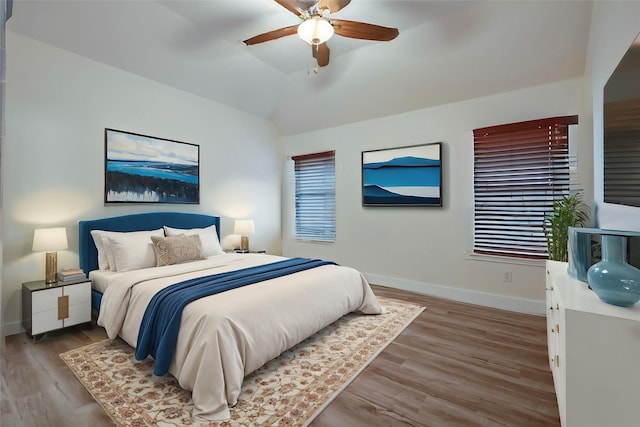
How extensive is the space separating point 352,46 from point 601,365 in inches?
147

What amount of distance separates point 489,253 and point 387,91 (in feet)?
8.04

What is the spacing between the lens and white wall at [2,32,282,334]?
9.24 ft

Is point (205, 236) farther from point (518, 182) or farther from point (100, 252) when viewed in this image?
point (518, 182)

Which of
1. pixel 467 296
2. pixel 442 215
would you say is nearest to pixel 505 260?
pixel 467 296

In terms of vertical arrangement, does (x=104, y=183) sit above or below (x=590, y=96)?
below

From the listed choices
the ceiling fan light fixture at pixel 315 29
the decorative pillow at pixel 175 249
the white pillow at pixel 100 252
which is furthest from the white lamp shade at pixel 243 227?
the ceiling fan light fixture at pixel 315 29

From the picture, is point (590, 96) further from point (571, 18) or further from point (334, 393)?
point (334, 393)

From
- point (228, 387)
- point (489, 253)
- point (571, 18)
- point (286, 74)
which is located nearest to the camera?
point (228, 387)

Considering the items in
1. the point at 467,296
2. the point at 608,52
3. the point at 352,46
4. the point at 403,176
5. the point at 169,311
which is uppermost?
the point at 352,46

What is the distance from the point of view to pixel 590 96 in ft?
9.36

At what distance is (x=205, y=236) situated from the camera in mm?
3816

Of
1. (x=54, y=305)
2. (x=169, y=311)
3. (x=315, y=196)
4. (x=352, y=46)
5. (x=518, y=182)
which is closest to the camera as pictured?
(x=169, y=311)

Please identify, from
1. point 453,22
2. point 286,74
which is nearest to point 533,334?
point 453,22

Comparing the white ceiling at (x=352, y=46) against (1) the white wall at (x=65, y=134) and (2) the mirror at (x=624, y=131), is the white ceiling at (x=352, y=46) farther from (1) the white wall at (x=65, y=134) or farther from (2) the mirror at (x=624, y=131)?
(2) the mirror at (x=624, y=131)
